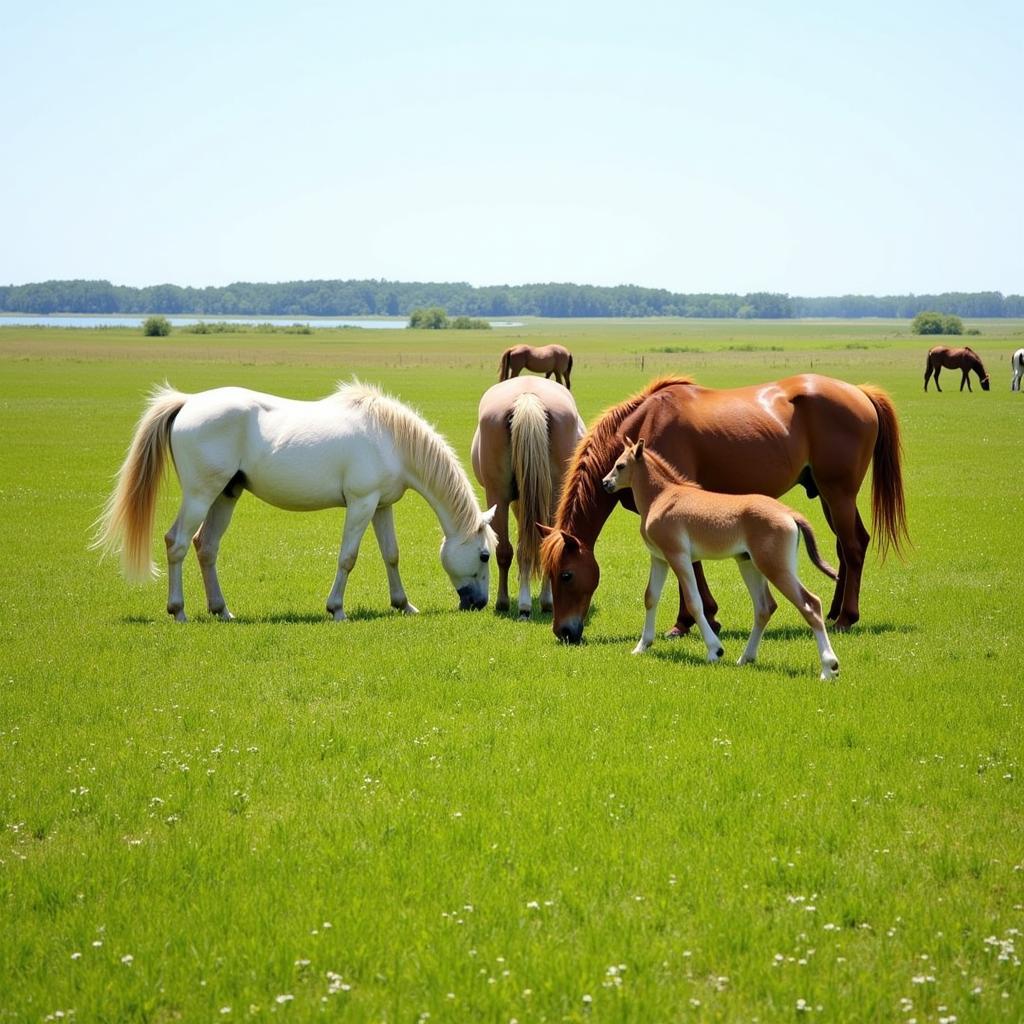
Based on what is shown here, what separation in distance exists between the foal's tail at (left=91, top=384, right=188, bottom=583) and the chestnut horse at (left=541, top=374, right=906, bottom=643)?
162 inches

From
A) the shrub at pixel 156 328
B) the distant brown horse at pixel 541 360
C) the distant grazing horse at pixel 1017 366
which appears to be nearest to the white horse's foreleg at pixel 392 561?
the distant brown horse at pixel 541 360

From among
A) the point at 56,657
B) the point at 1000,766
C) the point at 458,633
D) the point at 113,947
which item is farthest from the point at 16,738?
the point at 1000,766

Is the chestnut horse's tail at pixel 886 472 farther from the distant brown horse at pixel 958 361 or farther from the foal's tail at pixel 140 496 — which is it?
the distant brown horse at pixel 958 361

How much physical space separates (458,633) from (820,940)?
6.32 metres

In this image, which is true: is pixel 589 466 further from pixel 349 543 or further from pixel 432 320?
pixel 432 320

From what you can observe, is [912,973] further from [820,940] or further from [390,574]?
[390,574]

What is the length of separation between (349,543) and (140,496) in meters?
2.13

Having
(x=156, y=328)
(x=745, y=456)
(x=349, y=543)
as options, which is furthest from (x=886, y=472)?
(x=156, y=328)

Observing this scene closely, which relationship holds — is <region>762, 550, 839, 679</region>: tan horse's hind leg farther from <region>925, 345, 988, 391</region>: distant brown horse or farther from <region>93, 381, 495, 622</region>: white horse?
<region>925, 345, 988, 391</region>: distant brown horse

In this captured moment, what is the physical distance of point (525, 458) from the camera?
12.0 metres

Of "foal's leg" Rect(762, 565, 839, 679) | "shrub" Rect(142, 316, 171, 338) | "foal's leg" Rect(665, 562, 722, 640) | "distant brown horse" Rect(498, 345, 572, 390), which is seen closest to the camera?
"foal's leg" Rect(762, 565, 839, 679)

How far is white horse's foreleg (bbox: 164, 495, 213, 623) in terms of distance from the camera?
463 inches

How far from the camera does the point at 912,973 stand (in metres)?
4.58

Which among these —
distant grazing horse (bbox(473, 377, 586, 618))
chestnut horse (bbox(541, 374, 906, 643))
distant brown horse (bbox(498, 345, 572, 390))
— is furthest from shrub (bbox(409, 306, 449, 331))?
chestnut horse (bbox(541, 374, 906, 643))
